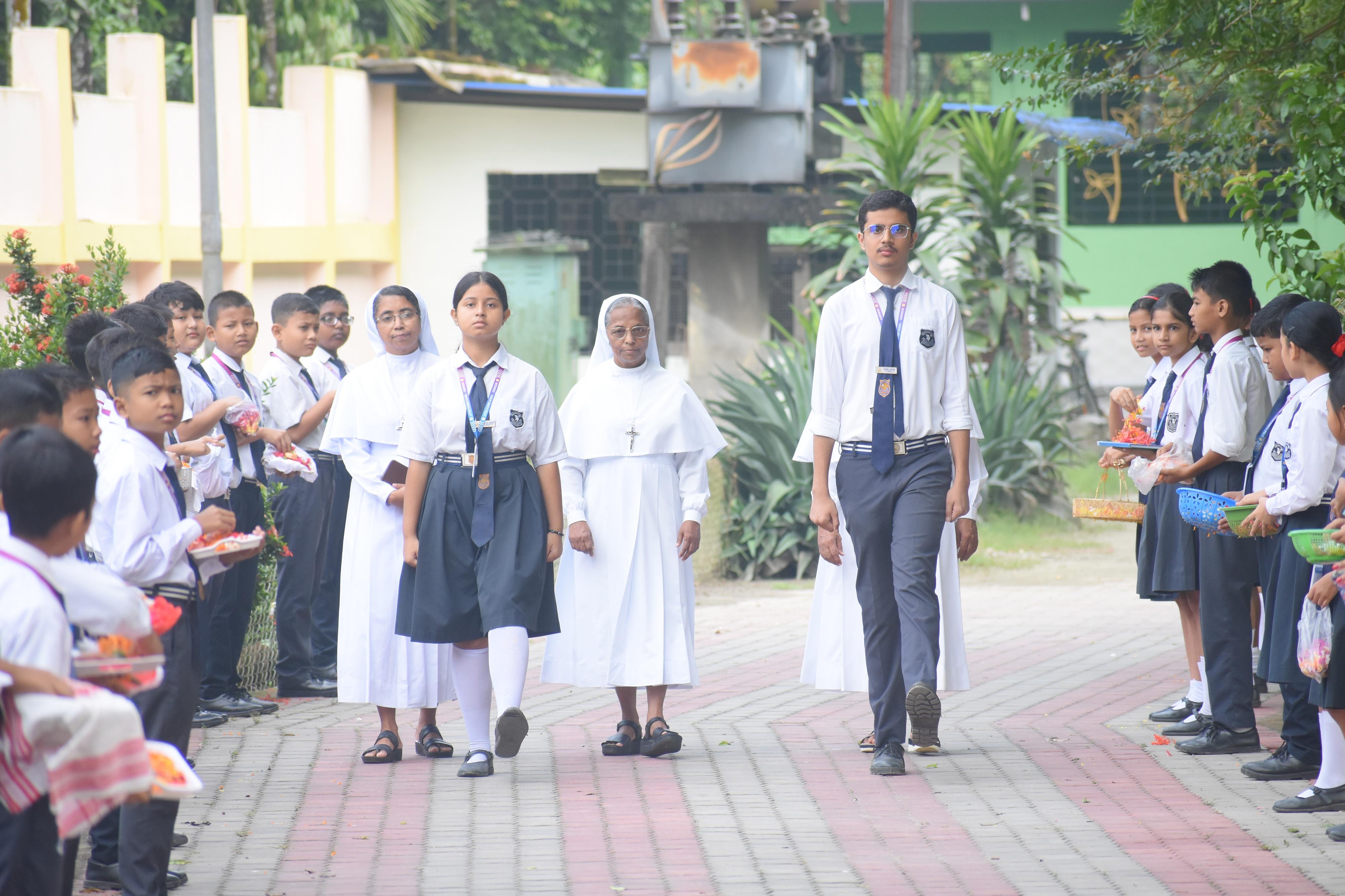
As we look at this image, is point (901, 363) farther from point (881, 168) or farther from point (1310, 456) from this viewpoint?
point (881, 168)

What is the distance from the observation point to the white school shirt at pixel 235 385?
24.3ft

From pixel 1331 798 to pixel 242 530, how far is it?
4.75m

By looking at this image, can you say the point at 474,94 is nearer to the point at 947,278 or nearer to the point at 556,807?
the point at 947,278

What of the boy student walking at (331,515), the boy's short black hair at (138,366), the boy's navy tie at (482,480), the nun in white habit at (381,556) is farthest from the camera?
the boy student walking at (331,515)

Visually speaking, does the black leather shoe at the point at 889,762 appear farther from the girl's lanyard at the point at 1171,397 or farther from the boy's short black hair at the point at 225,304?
the boy's short black hair at the point at 225,304

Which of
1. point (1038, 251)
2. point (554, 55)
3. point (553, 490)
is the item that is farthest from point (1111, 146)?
point (554, 55)

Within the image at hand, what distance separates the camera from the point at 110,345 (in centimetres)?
525

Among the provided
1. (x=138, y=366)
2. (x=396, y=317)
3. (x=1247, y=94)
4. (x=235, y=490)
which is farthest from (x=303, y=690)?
(x=1247, y=94)

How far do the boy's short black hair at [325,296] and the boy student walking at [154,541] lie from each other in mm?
4142

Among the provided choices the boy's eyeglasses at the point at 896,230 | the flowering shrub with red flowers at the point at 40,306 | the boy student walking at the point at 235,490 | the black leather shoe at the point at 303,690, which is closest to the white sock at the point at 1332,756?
the boy's eyeglasses at the point at 896,230

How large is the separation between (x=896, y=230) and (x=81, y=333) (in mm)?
3168

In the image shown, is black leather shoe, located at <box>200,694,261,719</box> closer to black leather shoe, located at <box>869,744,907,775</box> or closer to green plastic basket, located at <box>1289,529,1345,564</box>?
black leather shoe, located at <box>869,744,907,775</box>

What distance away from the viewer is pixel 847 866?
502 cm

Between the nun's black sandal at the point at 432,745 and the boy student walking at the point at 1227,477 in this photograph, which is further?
the nun's black sandal at the point at 432,745
